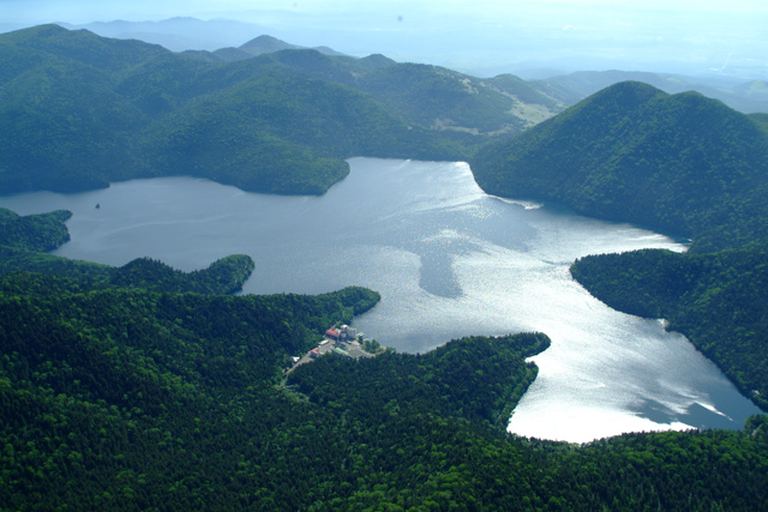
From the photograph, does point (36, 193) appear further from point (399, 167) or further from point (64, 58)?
point (399, 167)

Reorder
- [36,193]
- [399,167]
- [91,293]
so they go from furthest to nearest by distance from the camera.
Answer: [399,167] < [36,193] < [91,293]

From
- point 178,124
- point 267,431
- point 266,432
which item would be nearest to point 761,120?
point 267,431

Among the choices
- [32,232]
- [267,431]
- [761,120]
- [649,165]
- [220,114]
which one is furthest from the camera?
[220,114]

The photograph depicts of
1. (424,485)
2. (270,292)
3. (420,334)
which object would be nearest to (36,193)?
(270,292)

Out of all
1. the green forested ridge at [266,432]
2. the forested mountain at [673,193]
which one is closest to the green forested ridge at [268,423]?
the green forested ridge at [266,432]

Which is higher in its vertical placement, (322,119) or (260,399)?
(322,119)

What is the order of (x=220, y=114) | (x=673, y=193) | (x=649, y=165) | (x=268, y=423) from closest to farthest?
1. (x=268, y=423)
2. (x=673, y=193)
3. (x=649, y=165)
4. (x=220, y=114)

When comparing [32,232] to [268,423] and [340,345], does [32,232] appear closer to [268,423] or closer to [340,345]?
[340,345]
